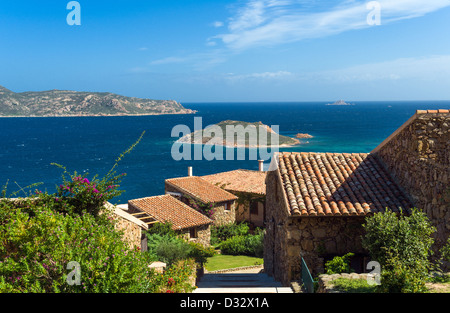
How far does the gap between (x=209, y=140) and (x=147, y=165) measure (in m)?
43.3

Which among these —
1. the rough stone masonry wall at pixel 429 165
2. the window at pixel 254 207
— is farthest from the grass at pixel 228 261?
the rough stone masonry wall at pixel 429 165

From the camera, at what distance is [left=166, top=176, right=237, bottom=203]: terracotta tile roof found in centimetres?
3681

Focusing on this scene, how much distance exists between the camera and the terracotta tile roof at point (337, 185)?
1317 cm

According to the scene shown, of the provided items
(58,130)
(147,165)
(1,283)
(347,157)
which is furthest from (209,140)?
(1,283)

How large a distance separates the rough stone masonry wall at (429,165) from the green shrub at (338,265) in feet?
9.32

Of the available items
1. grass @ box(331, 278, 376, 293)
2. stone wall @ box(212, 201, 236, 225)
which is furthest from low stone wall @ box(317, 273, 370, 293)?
stone wall @ box(212, 201, 236, 225)

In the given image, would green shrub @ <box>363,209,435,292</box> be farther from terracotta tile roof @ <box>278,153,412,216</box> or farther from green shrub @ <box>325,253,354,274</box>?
terracotta tile roof @ <box>278,153,412,216</box>

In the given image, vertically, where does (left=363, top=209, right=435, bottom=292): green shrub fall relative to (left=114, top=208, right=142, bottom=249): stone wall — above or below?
above

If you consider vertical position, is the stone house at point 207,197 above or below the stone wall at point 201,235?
above

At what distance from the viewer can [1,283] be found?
23.8ft

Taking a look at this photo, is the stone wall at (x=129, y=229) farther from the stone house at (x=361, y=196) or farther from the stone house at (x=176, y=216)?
the stone house at (x=176, y=216)

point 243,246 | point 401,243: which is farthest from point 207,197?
point 401,243

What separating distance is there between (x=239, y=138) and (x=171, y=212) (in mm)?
103771
